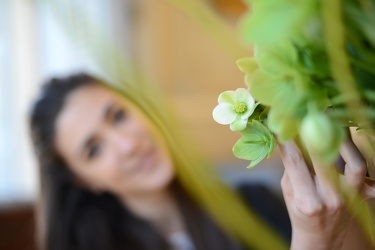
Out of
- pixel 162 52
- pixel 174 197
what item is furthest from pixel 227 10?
pixel 174 197

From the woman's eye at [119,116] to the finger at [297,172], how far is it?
956mm

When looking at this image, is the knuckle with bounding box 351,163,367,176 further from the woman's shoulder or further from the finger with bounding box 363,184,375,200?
the woman's shoulder

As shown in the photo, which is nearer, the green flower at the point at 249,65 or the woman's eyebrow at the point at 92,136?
the green flower at the point at 249,65

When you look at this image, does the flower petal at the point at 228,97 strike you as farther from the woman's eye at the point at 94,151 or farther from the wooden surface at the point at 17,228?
the wooden surface at the point at 17,228

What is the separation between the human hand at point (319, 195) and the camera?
30 centimetres

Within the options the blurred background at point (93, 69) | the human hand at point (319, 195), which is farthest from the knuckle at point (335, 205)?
the blurred background at point (93, 69)

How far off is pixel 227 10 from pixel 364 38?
2.43 m

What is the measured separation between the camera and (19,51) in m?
2.11

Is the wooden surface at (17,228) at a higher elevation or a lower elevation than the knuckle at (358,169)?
lower

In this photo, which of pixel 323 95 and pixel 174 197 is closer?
pixel 323 95

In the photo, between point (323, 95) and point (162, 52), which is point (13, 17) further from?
point (323, 95)

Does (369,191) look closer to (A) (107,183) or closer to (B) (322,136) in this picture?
(B) (322,136)

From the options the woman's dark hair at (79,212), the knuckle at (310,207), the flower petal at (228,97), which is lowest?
the woman's dark hair at (79,212)

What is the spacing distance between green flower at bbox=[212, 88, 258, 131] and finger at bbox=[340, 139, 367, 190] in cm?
7
